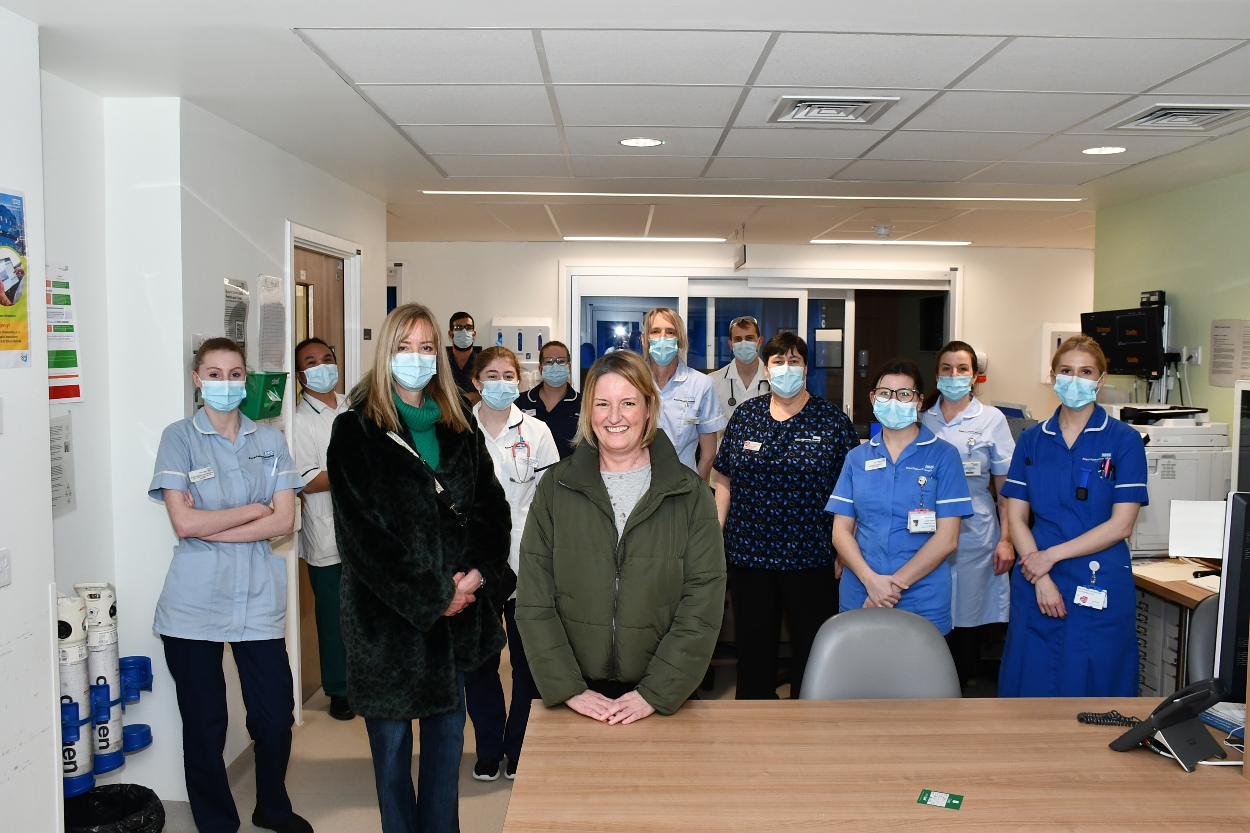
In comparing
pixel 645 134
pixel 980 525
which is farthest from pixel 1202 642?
pixel 645 134

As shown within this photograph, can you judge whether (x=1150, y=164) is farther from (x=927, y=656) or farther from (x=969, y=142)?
(x=927, y=656)

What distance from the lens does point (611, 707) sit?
6.63ft

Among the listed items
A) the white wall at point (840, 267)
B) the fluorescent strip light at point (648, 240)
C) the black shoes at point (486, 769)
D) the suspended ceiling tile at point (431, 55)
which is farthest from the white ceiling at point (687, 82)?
the white wall at point (840, 267)

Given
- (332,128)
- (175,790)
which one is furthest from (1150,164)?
(175,790)

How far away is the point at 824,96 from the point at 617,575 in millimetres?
2051

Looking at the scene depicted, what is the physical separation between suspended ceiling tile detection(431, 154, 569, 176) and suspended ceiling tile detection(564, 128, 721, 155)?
267 millimetres

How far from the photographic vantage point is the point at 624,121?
11.9 feet

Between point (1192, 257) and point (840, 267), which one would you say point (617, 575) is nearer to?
point (1192, 257)

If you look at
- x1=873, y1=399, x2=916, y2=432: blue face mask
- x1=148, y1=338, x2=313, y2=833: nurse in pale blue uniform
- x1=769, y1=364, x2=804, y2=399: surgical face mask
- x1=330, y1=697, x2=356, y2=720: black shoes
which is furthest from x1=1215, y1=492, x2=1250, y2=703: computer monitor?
x1=330, y1=697, x2=356, y2=720: black shoes

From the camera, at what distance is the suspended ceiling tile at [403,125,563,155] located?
3.76 metres

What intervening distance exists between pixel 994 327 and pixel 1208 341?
11.0 ft

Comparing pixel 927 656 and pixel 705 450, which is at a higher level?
pixel 705 450

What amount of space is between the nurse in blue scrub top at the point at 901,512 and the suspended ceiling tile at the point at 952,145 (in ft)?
4.29

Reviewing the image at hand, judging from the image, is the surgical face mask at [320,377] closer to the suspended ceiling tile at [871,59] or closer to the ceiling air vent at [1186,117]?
the suspended ceiling tile at [871,59]
